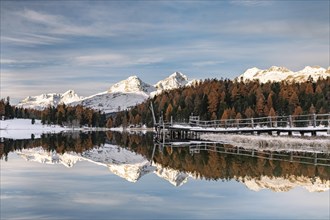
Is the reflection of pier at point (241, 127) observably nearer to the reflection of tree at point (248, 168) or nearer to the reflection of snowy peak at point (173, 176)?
the reflection of tree at point (248, 168)

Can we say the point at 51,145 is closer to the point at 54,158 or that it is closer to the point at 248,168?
the point at 54,158

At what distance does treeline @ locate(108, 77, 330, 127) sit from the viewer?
431ft

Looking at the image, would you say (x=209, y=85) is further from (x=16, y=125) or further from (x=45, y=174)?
(x=45, y=174)

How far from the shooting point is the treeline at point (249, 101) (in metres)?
131


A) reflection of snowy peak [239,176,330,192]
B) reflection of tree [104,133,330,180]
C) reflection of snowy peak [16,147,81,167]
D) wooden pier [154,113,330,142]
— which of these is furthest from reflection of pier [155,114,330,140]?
reflection of snowy peak [16,147,81,167]

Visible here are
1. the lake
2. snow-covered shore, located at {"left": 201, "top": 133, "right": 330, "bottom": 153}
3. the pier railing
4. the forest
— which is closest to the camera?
the lake

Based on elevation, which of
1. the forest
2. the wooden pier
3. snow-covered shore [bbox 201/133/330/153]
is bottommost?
snow-covered shore [bbox 201/133/330/153]

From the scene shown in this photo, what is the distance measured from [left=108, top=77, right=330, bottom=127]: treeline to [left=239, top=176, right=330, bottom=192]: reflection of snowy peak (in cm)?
10725

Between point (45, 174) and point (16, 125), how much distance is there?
16654 cm

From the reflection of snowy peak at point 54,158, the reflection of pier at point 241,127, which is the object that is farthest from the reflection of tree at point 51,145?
the reflection of pier at point 241,127

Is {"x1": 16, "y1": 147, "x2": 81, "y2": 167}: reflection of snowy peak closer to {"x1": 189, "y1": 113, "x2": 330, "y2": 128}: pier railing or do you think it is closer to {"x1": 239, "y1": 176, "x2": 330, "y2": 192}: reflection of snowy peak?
{"x1": 239, "y1": 176, "x2": 330, "y2": 192}: reflection of snowy peak

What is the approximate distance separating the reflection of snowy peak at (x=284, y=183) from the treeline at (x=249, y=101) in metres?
107

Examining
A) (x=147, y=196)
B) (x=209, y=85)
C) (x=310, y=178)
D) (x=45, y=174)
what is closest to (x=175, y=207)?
(x=147, y=196)

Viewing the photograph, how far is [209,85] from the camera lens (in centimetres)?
15950
